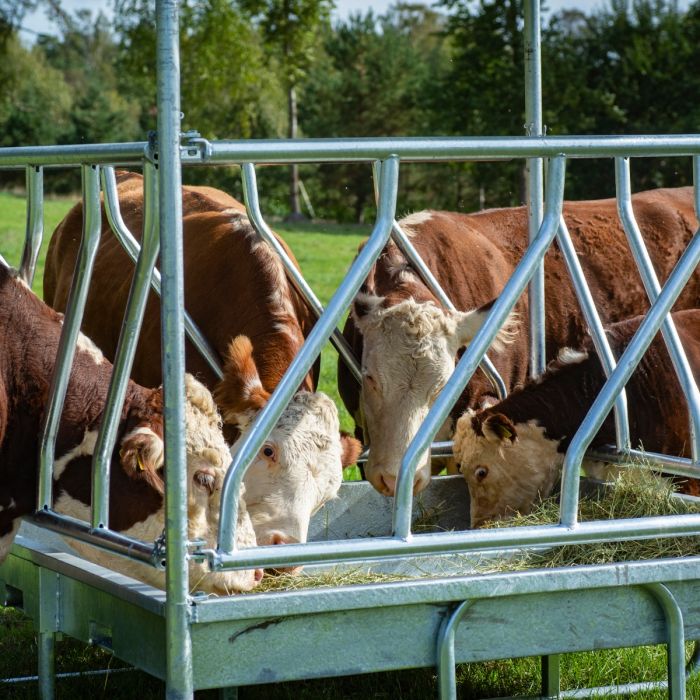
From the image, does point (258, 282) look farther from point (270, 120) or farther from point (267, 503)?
point (270, 120)

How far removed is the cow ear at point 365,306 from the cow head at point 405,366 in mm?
102

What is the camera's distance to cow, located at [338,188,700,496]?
197 inches

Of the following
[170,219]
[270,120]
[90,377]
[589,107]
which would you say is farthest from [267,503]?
[270,120]

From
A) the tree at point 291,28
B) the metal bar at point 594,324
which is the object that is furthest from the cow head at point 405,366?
the tree at point 291,28

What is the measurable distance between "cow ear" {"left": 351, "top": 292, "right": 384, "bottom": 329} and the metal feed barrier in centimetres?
205

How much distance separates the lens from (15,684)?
409 centimetres

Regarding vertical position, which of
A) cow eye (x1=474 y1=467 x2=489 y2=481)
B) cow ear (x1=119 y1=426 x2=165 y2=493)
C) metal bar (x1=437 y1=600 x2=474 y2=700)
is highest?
cow ear (x1=119 y1=426 x2=165 y2=493)

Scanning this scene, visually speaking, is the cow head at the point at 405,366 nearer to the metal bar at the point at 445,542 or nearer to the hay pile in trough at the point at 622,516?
the hay pile in trough at the point at 622,516

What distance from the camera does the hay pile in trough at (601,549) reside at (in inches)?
147

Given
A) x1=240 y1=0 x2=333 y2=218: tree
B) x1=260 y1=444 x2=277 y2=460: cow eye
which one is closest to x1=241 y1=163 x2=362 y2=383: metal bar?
x1=260 y1=444 x2=277 y2=460: cow eye

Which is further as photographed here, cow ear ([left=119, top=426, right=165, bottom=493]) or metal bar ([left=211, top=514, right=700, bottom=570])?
cow ear ([left=119, top=426, right=165, bottom=493])

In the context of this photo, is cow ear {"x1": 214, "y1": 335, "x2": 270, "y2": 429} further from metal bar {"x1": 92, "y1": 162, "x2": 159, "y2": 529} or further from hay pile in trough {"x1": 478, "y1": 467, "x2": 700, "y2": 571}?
metal bar {"x1": 92, "y1": 162, "x2": 159, "y2": 529}

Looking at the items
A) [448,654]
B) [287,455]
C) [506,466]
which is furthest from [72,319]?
[506,466]

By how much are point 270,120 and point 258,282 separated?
119 feet
